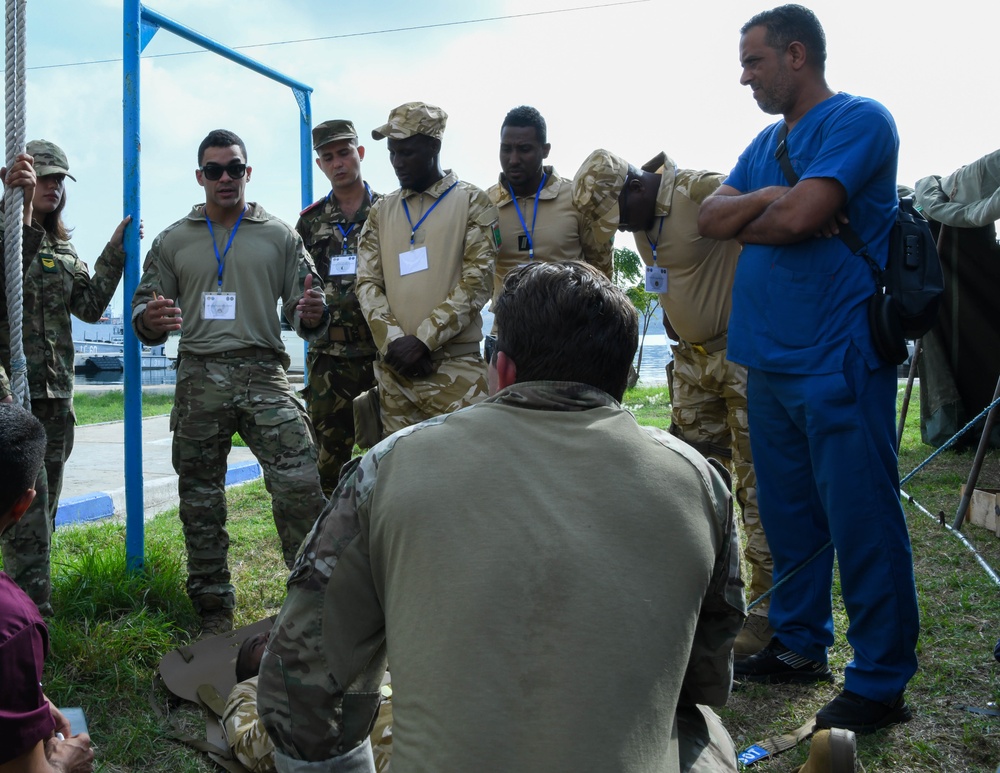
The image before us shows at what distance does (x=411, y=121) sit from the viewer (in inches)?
160

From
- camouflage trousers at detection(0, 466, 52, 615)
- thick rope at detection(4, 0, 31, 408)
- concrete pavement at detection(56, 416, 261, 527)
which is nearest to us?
thick rope at detection(4, 0, 31, 408)

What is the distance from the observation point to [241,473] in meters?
8.06

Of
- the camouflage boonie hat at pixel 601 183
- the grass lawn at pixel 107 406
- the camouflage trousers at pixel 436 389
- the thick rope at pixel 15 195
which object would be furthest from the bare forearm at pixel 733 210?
the grass lawn at pixel 107 406

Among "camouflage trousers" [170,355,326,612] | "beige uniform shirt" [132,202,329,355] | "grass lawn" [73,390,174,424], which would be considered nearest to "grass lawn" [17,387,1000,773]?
"camouflage trousers" [170,355,326,612]

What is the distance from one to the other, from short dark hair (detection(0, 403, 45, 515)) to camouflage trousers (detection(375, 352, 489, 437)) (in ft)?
6.45

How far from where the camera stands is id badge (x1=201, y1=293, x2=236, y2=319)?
4.08 m

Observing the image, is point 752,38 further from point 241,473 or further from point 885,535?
point 241,473

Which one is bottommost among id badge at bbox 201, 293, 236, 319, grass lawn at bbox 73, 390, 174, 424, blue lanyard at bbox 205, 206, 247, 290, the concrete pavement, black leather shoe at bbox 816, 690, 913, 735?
grass lawn at bbox 73, 390, 174, 424

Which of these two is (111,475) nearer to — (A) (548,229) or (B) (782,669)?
(A) (548,229)

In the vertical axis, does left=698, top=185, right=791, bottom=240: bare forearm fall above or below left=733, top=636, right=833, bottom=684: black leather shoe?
above

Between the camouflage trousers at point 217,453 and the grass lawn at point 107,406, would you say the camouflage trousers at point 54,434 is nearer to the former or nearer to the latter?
the camouflage trousers at point 217,453

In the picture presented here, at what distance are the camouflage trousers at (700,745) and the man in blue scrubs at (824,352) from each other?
1381 mm

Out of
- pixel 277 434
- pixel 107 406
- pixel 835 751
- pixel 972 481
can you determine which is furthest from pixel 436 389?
pixel 107 406

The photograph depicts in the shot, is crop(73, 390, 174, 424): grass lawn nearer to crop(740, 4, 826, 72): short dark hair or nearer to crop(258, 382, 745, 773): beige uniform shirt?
crop(740, 4, 826, 72): short dark hair
